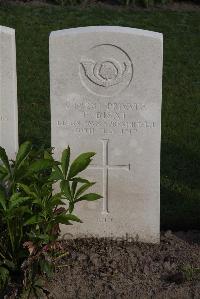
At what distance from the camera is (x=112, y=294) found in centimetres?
520

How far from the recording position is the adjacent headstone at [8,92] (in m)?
5.39

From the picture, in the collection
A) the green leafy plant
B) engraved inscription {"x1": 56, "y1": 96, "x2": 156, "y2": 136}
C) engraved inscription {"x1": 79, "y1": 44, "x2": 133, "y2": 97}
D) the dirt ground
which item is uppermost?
engraved inscription {"x1": 79, "y1": 44, "x2": 133, "y2": 97}

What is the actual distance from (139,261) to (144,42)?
5.18ft

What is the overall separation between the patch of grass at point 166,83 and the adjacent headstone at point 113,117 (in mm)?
642

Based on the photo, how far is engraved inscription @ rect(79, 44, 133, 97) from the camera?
5.43m

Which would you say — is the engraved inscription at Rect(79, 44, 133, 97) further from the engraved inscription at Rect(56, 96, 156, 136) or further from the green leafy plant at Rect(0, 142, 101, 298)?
the green leafy plant at Rect(0, 142, 101, 298)

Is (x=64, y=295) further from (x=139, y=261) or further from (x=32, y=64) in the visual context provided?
(x=32, y=64)

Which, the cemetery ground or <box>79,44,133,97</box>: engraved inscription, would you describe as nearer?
the cemetery ground

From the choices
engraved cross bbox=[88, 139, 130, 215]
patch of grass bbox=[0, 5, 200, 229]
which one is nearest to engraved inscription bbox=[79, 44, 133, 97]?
engraved cross bbox=[88, 139, 130, 215]

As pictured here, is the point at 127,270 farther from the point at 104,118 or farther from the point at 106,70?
the point at 106,70

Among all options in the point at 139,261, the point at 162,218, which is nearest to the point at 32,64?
the point at 162,218

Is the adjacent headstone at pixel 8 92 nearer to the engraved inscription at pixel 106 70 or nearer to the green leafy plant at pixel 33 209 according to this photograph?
the green leafy plant at pixel 33 209

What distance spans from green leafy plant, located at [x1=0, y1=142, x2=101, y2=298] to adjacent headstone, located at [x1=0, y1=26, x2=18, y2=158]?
1.08ft

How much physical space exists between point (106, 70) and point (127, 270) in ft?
4.70
